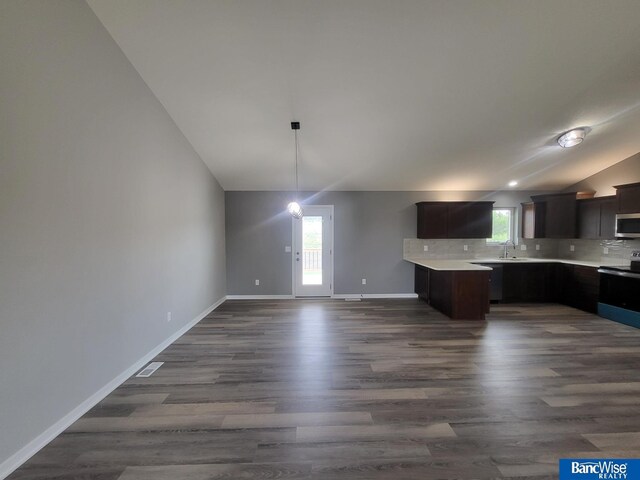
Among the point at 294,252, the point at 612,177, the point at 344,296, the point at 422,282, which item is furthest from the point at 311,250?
the point at 612,177

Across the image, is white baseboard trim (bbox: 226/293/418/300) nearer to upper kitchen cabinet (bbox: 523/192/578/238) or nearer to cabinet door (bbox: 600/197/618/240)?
upper kitchen cabinet (bbox: 523/192/578/238)

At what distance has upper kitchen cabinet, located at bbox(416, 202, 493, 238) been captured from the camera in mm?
5652

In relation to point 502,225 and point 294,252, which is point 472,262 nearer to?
point 502,225

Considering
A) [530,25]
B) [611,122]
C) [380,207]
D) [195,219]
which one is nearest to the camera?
[530,25]

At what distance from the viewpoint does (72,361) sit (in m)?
2.14

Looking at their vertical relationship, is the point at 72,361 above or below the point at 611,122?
below

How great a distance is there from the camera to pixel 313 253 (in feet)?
19.8

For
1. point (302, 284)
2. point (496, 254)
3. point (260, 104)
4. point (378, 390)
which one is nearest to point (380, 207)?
point (302, 284)

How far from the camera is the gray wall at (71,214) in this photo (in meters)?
1.72

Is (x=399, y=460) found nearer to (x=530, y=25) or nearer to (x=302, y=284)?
(x=530, y=25)

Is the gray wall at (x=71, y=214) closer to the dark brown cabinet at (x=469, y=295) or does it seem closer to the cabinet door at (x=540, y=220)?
the dark brown cabinet at (x=469, y=295)

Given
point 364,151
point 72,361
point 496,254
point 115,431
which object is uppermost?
point 364,151

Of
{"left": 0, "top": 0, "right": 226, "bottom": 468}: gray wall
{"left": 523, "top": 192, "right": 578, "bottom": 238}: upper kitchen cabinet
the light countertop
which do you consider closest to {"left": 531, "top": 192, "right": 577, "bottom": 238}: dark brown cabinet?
{"left": 523, "top": 192, "right": 578, "bottom": 238}: upper kitchen cabinet

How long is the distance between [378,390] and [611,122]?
4.86 metres
